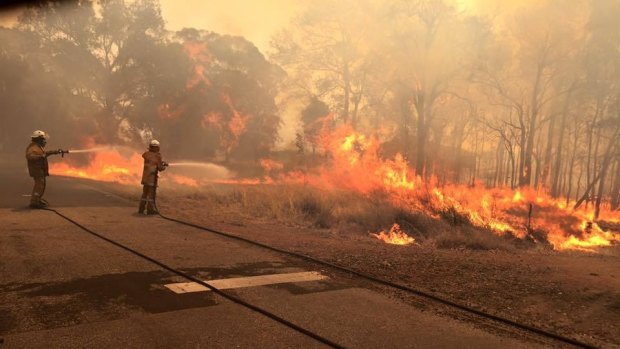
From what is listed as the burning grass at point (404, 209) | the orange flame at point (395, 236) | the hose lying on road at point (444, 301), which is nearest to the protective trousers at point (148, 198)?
the burning grass at point (404, 209)

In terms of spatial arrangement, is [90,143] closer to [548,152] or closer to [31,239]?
[31,239]

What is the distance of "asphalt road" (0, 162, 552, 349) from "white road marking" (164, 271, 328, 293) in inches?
6.1

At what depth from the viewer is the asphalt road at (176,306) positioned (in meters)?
4.39

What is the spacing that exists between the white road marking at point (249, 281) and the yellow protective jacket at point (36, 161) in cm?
810

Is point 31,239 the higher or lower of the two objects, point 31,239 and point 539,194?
the lower

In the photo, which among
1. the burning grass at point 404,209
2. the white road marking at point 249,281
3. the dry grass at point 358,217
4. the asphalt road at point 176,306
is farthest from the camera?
the burning grass at point 404,209

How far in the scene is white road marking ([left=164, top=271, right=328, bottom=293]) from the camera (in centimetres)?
595

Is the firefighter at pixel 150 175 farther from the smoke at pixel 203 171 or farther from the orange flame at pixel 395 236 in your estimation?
the smoke at pixel 203 171

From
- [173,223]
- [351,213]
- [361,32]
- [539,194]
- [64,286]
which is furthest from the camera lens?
[361,32]

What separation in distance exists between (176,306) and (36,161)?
9.07 meters

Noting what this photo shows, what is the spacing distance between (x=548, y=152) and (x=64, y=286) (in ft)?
117

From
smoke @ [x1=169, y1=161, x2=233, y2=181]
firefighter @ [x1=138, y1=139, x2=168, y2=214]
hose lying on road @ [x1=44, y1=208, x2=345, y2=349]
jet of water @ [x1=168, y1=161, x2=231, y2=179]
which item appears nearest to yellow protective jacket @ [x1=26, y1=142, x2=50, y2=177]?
firefighter @ [x1=138, y1=139, x2=168, y2=214]

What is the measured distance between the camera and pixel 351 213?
49.9 feet

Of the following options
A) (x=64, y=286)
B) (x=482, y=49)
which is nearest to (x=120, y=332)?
(x=64, y=286)
